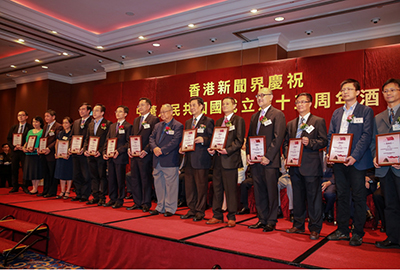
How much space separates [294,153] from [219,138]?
0.91m

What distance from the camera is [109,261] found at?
347 cm

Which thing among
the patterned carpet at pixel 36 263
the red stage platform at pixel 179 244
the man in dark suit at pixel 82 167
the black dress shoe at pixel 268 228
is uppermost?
the man in dark suit at pixel 82 167

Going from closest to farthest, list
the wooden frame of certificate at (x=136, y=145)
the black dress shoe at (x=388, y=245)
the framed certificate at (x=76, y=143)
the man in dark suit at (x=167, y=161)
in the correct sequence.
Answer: the black dress shoe at (x=388, y=245) < the man in dark suit at (x=167, y=161) < the wooden frame of certificate at (x=136, y=145) < the framed certificate at (x=76, y=143)

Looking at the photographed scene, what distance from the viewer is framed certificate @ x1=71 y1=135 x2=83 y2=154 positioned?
5359mm

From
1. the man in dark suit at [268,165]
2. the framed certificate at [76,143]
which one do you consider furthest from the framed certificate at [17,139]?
the man in dark suit at [268,165]

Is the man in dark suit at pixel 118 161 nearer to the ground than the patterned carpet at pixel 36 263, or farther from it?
farther from it

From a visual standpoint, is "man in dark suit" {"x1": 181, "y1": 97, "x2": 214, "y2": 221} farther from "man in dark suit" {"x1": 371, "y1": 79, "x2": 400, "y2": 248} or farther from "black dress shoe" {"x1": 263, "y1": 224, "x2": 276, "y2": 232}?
"man in dark suit" {"x1": 371, "y1": 79, "x2": 400, "y2": 248}

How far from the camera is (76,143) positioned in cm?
541

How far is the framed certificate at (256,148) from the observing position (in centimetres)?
357

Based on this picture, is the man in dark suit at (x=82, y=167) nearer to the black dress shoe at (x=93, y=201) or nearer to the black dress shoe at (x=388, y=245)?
the black dress shoe at (x=93, y=201)

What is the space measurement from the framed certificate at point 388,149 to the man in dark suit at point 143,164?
3.02 meters

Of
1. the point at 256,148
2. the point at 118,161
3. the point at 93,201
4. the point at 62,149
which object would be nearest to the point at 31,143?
the point at 62,149

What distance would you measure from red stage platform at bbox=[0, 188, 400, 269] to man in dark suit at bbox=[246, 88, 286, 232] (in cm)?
23

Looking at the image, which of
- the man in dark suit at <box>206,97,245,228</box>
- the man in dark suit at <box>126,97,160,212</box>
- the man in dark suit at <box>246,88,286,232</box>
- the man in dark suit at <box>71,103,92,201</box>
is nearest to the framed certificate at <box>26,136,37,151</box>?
the man in dark suit at <box>71,103,92,201</box>
